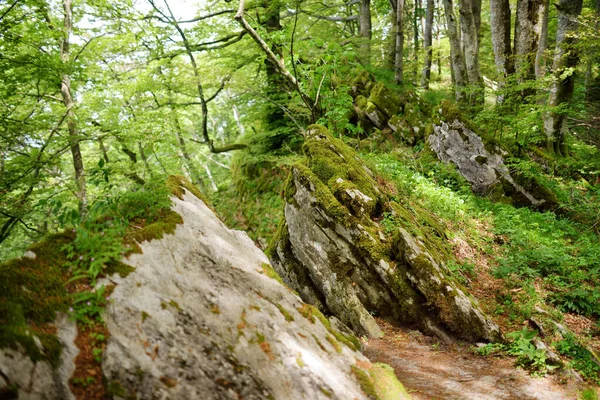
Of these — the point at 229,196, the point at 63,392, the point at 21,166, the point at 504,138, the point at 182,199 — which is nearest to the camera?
the point at 63,392

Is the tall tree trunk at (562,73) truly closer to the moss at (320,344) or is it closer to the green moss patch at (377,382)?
the green moss patch at (377,382)

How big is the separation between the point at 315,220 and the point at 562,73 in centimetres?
→ 838

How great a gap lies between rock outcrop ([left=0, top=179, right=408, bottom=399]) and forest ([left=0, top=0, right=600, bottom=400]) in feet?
0.06

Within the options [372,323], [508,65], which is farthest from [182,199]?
[508,65]

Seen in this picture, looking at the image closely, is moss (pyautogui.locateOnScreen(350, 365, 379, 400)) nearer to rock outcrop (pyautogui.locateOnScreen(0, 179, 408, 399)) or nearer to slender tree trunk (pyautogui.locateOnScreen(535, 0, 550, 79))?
rock outcrop (pyautogui.locateOnScreen(0, 179, 408, 399))

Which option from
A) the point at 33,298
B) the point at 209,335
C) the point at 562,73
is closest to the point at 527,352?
the point at 209,335

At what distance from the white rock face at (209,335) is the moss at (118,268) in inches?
1.8

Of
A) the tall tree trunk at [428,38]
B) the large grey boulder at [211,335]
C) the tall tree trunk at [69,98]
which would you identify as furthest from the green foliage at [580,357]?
the tall tree trunk at [428,38]

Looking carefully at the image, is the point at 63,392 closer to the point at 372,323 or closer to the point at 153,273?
the point at 153,273

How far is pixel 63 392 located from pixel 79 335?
0.37 meters

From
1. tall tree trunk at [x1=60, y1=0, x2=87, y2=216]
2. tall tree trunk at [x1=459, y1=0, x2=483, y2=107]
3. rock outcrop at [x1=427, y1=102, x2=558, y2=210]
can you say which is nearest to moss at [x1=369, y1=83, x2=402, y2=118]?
rock outcrop at [x1=427, y1=102, x2=558, y2=210]

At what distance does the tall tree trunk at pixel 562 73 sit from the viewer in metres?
8.35

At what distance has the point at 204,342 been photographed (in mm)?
2674

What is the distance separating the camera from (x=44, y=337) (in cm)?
219
